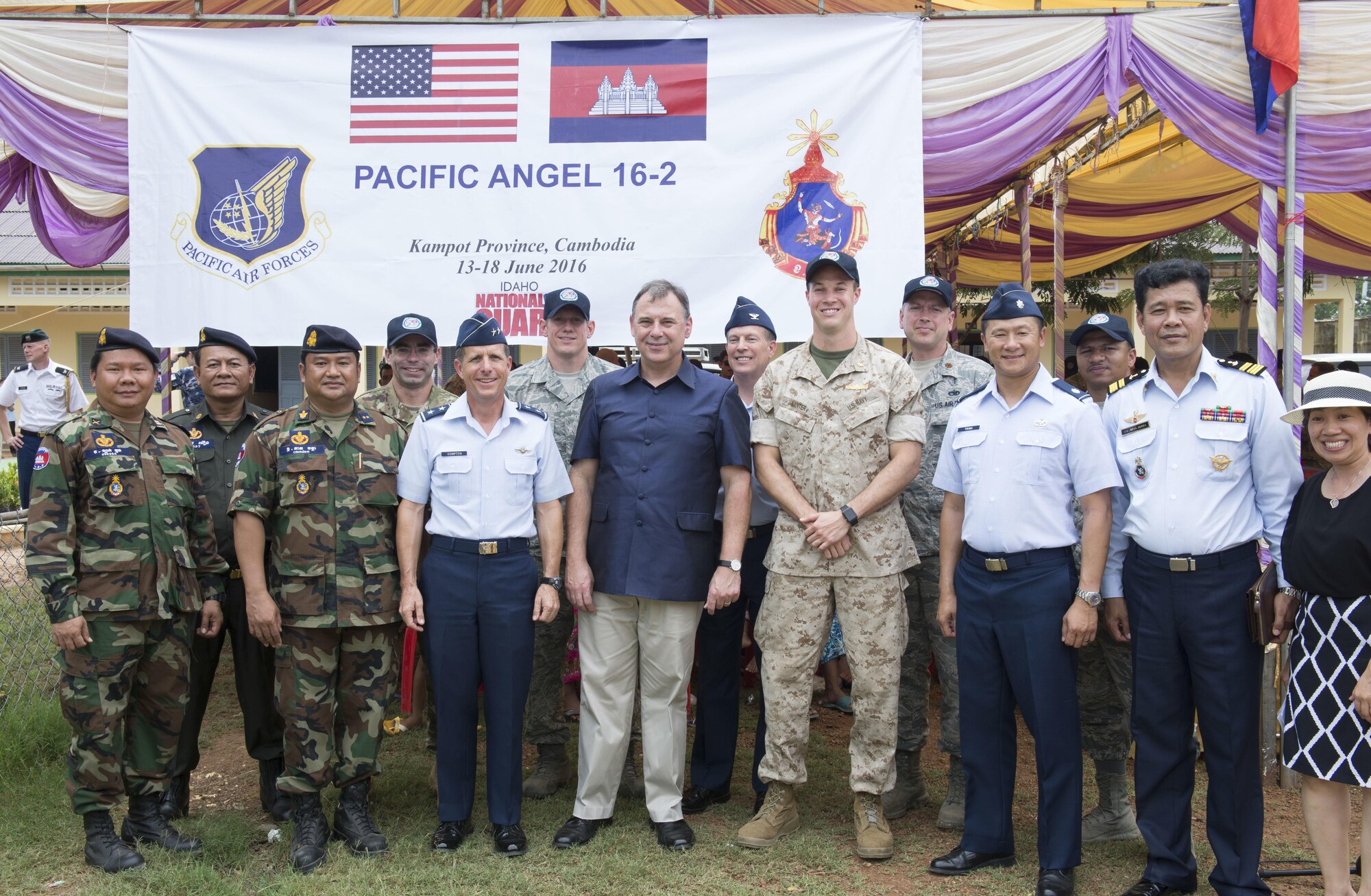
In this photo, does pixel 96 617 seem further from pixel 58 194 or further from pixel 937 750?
pixel 58 194

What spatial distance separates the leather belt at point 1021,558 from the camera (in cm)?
349

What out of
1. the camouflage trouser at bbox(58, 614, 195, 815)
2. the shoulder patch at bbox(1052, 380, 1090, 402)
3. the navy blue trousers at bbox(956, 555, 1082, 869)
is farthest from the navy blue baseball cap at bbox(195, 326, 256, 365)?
the shoulder patch at bbox(1052, 380, 1090, 402)

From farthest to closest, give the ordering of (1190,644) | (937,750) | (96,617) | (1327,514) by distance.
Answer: (937,750), (96,617), (1190,644), (1327,514)

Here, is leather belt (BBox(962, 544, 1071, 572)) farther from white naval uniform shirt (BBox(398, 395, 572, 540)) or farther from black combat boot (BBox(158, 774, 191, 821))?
black combat boot (BBox(158, 774, 191, 821))

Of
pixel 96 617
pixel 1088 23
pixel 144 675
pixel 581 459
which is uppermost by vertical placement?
pixel 1088 23

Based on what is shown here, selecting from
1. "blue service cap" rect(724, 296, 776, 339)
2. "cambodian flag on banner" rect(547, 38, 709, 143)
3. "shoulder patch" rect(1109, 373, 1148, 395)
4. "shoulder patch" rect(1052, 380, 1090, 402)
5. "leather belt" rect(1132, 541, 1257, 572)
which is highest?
"cambodian flag on banner" rect(547, 38, 709, 143)

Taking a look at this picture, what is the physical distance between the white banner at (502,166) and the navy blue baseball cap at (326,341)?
1.20 m

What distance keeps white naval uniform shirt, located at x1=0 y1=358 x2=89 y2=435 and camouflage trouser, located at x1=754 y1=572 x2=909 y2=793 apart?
9.25 meters

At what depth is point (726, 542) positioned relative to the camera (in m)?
3.88

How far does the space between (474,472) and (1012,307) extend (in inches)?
80.6

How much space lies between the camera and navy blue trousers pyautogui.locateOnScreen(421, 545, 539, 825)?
3793 millimetres

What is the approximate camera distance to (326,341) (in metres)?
3.83

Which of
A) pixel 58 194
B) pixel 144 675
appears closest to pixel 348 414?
pixel 144 675

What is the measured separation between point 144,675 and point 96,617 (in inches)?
12.2
